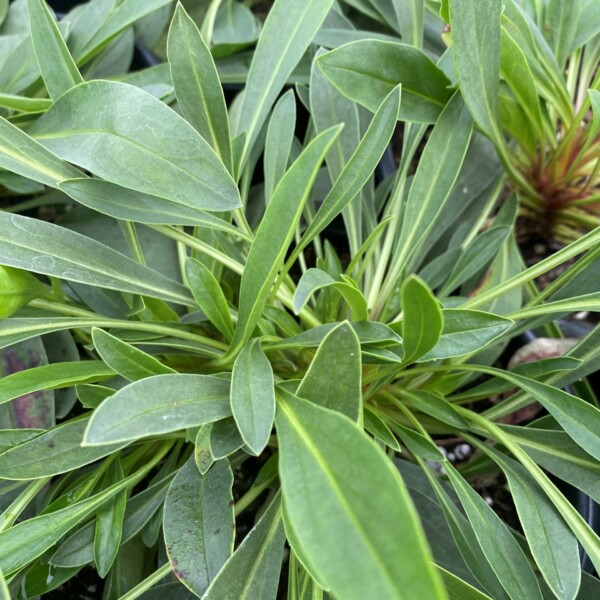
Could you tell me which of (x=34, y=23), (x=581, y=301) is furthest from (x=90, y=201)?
(x=581, y=301)

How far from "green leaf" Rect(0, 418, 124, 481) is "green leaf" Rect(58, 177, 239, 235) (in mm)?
164

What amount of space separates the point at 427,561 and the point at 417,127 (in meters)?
0.51

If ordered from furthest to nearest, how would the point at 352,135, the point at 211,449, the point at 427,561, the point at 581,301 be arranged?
1. the point at 352,135
2. the point at 581,301
3. the point at 211,449
4. the point at 427,561

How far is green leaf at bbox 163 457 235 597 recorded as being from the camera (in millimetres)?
439

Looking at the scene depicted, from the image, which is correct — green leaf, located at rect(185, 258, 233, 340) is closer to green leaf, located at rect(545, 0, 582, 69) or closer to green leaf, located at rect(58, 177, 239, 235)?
green leaf, located at rect(58, 177, 239, 235)

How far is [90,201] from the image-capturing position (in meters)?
0.46

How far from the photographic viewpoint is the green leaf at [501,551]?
1.48 ft

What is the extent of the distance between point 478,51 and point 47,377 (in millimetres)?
416

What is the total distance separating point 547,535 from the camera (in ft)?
1.53

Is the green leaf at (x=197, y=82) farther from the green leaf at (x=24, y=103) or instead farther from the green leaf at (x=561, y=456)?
the green leaf at (x=561, y=456)

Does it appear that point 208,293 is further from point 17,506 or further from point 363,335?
point 17,506

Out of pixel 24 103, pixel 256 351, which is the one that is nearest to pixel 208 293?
pixel 256 351

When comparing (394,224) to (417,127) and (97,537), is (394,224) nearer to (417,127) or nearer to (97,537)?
(417,127)

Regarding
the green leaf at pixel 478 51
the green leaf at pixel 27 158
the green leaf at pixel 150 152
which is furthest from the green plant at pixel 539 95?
the green leaf at pixel 27 158
